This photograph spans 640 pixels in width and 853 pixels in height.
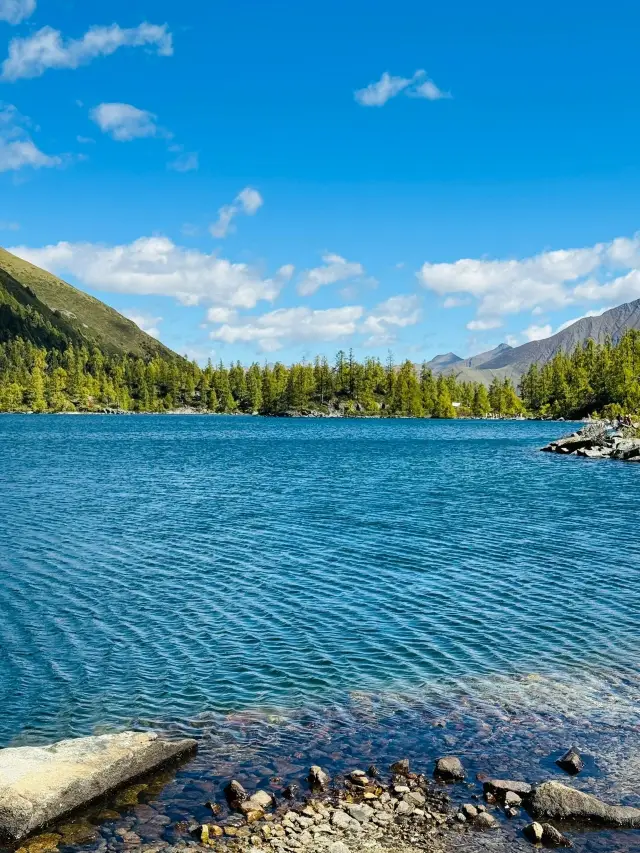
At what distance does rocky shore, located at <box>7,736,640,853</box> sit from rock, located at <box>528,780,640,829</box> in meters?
0.02

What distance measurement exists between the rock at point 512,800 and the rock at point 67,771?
8.12 meters

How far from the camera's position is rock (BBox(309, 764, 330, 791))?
16500 millimetres

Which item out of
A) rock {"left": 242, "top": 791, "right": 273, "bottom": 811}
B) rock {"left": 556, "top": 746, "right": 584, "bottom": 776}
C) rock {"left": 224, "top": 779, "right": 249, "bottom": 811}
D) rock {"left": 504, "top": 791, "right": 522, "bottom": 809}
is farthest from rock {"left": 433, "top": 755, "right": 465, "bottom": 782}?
rock {"left": 224, "top": 779, "right": 249, "bottom": 811}

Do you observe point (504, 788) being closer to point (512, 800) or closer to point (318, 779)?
point (512, 800)

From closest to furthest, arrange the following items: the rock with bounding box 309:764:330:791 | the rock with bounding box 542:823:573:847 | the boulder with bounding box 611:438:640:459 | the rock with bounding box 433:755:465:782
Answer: the rock with bounding box 542:823:573:847 → the rock with bounding box 309:764:330:791 → the rock with bounding box 433:755:465:782 → the boulder with bounding box 611:438:640:459

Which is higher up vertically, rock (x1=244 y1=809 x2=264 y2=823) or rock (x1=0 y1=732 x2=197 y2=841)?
rock (x1=0 y1=732 x2=197 y2=841)

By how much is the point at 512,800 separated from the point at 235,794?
645 cm

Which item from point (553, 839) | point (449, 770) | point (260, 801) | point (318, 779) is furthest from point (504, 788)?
point (260, 801)

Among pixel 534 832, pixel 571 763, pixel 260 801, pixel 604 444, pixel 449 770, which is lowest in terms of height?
pixel 571 763

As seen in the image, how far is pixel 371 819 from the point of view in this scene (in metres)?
15.1

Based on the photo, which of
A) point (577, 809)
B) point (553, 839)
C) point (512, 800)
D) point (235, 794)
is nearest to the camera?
point (553, 839)

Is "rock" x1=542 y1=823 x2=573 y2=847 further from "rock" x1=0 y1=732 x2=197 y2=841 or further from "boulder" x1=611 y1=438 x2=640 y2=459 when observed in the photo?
"boulder" x1=611 y1=438 x2=640 y2=459

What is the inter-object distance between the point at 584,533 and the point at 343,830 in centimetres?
4060

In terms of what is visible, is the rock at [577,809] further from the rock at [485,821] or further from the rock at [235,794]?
the rock at [235,794]
